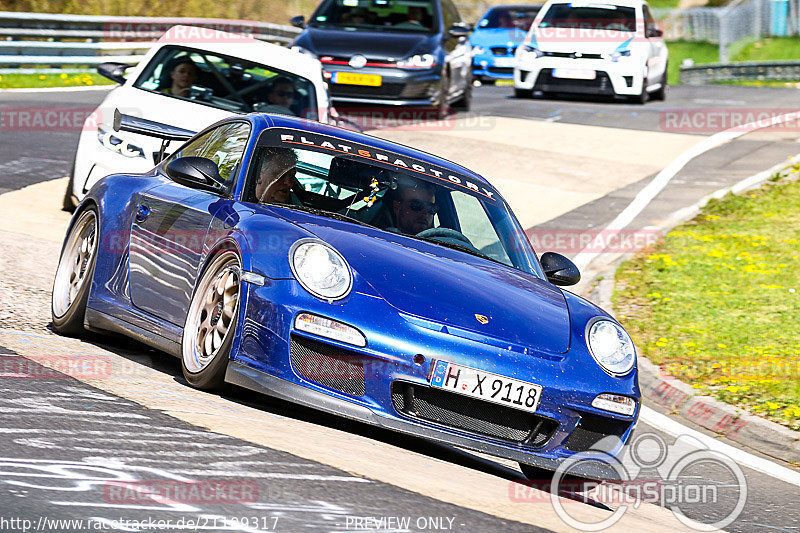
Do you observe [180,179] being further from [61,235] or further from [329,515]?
[61,235]

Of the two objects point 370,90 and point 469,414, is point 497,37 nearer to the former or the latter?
point 370,90

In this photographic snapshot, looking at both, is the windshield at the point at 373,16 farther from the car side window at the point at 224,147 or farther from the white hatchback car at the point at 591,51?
the car side window at the point at 224,147

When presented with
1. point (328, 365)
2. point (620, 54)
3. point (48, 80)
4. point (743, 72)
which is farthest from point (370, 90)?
point (743, 72)

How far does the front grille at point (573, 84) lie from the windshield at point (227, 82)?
12481mm

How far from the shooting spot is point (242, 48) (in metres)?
12.1

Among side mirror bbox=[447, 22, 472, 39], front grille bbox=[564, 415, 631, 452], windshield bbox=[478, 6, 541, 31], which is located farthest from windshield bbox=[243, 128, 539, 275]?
windshield bbox=[478, 6, 541, 31]

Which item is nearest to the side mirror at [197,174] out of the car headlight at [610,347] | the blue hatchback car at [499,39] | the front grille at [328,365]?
the front grille at [328,365]

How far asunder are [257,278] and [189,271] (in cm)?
81

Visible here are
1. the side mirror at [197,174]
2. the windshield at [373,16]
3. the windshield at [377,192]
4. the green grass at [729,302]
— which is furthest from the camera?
the windshield at [373,16]

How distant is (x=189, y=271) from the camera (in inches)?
A: 252

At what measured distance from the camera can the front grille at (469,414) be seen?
5586 millimetres

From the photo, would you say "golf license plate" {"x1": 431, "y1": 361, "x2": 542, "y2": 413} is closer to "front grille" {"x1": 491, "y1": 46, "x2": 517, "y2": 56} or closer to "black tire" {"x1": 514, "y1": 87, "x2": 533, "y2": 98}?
"black tire" {"x1": 514, "y1": 87, "x2": 533, "y2": 98}

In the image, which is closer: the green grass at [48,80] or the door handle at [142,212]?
the door handle at [142,212]

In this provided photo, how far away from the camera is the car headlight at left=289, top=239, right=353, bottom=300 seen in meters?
5.64
